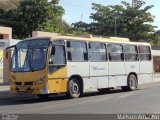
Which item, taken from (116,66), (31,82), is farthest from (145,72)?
(31,82)

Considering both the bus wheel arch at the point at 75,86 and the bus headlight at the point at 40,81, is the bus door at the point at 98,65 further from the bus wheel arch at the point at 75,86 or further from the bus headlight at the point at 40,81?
the bus headlight at the point at 40,81

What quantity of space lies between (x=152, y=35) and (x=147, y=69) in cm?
3865

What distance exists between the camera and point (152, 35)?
64.6 meters

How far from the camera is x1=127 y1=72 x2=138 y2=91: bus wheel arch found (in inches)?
979

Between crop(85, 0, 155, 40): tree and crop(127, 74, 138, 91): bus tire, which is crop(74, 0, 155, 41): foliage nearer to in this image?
crop(85, 0, 155, 40): tree

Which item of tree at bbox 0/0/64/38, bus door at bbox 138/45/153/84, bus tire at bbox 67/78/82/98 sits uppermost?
tree at bbox 0/0/64/38

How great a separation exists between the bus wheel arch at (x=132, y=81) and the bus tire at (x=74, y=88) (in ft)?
16.2

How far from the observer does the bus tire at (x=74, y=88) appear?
65.3ft

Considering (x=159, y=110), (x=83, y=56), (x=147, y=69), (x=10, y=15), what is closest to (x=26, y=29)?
(x=10, y=15)

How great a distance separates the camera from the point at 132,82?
82.6ft

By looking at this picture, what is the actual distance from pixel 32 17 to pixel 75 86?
34.6 m

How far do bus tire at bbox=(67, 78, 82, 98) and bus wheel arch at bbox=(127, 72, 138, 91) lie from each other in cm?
494

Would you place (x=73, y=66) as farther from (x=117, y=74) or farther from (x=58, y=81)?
Answer: (x=117, y=74)

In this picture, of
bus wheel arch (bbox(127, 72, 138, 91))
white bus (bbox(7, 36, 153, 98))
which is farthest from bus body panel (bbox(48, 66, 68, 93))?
bus wheel arch (bbox(127, 72, 138, 91))
